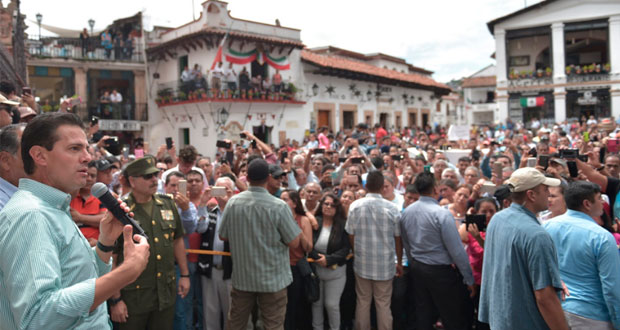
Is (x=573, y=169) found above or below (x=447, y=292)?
above

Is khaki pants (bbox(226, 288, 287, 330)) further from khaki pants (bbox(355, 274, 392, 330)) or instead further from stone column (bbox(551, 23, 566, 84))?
stone column (bbox(551, 23, 566, 84))

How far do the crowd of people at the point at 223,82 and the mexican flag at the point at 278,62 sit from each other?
121cm

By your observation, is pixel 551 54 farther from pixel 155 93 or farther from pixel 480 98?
pixel 155 93

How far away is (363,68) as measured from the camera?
26672 millimetres

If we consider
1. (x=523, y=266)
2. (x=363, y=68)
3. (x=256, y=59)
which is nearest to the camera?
(x=523, y=266)

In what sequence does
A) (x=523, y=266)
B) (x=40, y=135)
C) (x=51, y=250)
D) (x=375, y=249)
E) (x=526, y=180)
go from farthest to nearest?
(x=375, y=249) → (x=526, y=180) → (x=523, y=266) → (x=40, y=135) → (x=51, y=250)

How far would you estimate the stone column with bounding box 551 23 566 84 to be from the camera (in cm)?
2817

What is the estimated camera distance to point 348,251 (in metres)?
5.05

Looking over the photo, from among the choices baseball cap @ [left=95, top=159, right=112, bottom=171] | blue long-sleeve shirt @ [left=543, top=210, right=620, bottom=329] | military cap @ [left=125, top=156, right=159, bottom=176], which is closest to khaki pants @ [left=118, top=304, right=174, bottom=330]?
military cap @ [left=125, top=156, right=159, bottom=176]

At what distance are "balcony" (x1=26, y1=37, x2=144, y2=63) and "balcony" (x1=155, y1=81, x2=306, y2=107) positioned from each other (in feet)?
7.16

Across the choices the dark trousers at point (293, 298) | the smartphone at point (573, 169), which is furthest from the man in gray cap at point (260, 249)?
the smartphone at point (573, 169)

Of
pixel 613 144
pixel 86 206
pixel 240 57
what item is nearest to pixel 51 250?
pixel 86 206

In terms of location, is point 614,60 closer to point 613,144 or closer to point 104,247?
point 613,144

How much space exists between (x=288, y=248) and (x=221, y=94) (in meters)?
16.6
